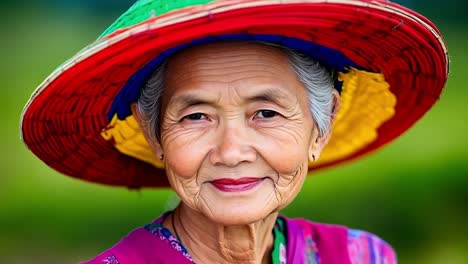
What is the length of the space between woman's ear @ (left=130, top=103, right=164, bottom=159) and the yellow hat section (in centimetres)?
14

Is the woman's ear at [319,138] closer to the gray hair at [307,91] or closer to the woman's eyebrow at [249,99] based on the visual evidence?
the gray hair at [307,91]

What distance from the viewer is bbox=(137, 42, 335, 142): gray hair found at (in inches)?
107

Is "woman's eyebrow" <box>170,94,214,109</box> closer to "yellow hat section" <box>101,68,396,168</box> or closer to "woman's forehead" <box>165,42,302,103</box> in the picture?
"woman's forehead" <box>165,42,302,103</box>

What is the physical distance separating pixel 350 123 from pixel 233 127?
85 cm

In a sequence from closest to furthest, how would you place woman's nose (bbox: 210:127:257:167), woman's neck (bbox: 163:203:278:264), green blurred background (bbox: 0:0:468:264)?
woman's nose (bbox: 210:127:257:167) → woman's neck (bbox: 163:203:278:264) → green blurred background (bbox: 0:0:468:264)

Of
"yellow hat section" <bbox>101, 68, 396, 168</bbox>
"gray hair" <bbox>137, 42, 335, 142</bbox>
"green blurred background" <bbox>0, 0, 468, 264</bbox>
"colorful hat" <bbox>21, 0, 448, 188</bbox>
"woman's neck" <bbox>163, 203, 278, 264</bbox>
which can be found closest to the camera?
"colorful hat" <bbox>21, 0, 448, 188</bbox>

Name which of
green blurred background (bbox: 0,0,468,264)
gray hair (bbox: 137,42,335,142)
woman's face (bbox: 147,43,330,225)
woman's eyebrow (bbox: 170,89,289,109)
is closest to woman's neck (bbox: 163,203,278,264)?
woman's face (bbox: 147,43,330,225)

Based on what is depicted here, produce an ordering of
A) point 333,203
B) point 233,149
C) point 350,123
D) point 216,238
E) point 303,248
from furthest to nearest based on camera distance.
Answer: point 333,203 → point 350,123 → point 303,248 → point 216,238 → point 233,149

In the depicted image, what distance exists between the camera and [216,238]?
287cm

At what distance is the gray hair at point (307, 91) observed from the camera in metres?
2.72

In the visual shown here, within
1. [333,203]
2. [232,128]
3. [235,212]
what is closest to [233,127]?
[232,128]

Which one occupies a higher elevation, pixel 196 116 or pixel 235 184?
pixel 196 116

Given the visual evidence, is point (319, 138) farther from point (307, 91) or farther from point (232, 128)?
point (232, 128)

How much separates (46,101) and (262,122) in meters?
0.61
